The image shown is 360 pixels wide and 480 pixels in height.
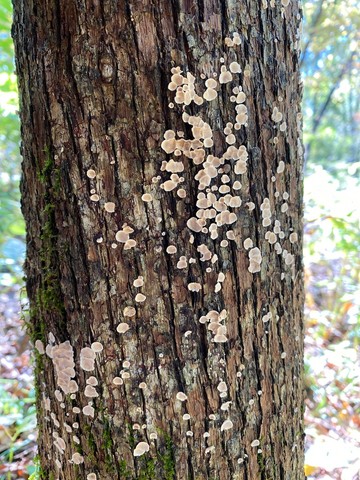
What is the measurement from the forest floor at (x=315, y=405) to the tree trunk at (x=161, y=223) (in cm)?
54

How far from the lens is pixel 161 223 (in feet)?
2.59

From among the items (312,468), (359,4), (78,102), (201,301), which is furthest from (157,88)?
(359,4)

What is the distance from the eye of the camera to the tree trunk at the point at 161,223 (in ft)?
2.49

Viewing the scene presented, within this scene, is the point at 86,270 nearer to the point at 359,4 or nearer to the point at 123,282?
the point at 123,282

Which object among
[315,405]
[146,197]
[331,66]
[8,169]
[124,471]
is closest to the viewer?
[146,197]

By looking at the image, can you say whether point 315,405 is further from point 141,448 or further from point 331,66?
point 331,66

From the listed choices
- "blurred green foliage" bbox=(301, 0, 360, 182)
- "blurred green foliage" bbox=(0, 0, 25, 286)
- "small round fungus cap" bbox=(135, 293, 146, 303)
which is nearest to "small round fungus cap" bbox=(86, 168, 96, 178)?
"small round fungus cap" bbox=(135, 293, 146, 303)

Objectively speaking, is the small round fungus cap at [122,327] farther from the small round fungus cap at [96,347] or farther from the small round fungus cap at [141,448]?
the small round fungus cap at [141,448]

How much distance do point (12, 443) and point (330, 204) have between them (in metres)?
2.38

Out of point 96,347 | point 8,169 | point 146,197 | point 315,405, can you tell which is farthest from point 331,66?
point 96,347

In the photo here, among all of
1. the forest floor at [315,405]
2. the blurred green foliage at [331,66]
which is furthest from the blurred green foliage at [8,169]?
the blurred green foliage at [331,66]

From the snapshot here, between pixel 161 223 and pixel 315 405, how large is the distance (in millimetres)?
2248

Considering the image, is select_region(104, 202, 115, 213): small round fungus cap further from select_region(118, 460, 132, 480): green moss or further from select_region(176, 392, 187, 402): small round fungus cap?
select_region(118, 460, 132, 480): green moss

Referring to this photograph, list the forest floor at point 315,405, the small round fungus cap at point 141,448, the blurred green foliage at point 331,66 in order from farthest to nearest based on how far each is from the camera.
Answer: the blurred green foliage at point 331,66 → the forest floor at point 315,405 → the small round fungus cap at point 141,448
